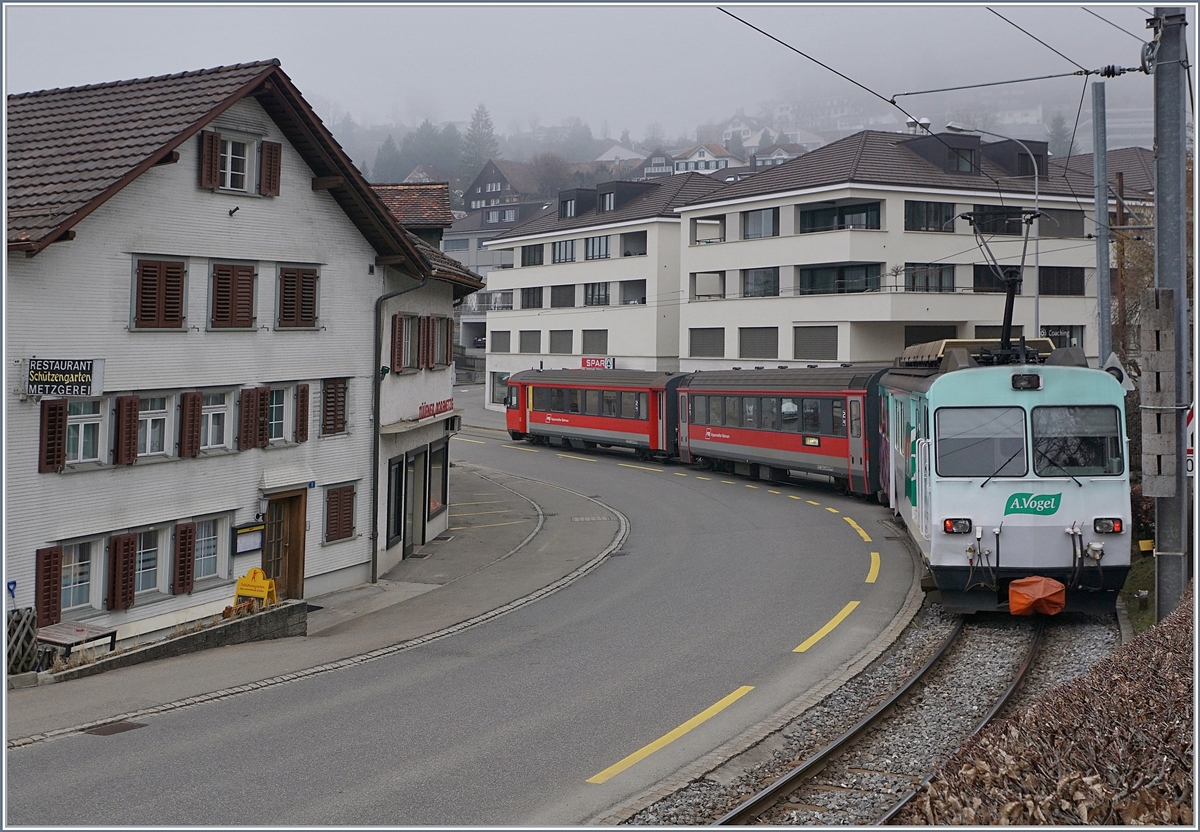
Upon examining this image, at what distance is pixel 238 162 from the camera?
1966 centimetres

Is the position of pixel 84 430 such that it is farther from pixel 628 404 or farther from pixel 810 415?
pixel 628 404

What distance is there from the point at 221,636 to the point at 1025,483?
11.2 m

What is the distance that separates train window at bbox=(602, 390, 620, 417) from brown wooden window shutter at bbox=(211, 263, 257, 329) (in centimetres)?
2233

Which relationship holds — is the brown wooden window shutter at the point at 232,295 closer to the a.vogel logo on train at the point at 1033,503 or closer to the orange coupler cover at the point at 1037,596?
the a.vogel logo on train at the point at 1033,503

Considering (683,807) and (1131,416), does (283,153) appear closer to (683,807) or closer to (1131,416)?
(683,807)

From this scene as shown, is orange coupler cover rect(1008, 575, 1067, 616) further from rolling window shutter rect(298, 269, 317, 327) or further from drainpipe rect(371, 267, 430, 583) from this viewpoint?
rolling window shutter rect(298, 269, 317, 327)

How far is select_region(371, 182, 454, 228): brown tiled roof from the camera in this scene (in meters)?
28.2

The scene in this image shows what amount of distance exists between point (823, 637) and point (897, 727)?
171 inches

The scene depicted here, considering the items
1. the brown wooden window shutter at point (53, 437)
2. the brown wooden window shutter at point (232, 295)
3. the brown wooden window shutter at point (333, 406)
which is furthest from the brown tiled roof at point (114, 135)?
the brown wooden window shutter at point (333, 406)

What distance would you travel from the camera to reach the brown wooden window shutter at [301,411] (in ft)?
69.7

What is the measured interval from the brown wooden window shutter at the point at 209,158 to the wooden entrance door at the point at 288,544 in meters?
5.50

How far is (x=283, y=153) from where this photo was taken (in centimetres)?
2044

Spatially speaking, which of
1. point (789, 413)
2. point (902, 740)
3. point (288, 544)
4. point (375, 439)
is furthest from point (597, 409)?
point (902, 740)

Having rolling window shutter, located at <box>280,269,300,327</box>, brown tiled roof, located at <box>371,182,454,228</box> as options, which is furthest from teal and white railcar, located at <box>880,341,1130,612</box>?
brown tiled roof, located at <box>371,182,454,228</box>
